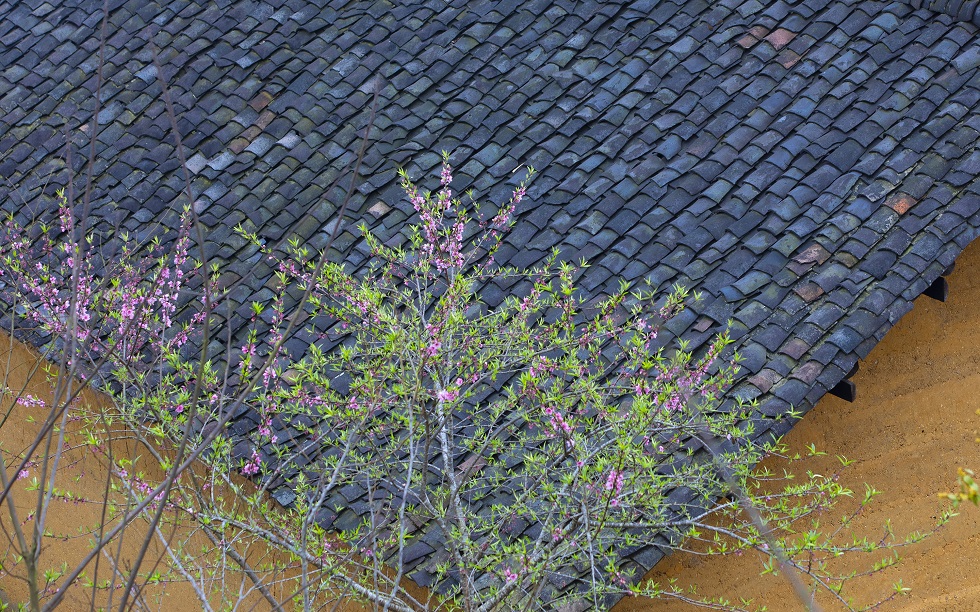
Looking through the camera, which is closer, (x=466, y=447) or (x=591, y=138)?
(x=466, y=447)

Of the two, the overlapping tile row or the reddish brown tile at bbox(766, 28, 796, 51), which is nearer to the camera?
the overlapping tile row

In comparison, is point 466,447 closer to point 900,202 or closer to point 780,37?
point 900,202

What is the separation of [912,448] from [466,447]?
1986 millimetres

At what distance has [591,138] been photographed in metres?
4.66

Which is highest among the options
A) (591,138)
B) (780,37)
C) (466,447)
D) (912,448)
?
(780,37)

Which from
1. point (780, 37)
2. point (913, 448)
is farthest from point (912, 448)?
point (780, 37)

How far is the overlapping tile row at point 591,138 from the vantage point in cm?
376

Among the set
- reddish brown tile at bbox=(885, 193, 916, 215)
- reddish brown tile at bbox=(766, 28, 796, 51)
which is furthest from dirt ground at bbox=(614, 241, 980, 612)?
reddish brown tile at bbox=(766, 28, 796, 51)

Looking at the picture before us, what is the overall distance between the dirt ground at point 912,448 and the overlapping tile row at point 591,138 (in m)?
0.56

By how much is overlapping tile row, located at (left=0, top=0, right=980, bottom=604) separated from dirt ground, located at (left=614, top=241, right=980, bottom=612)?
1.84 feet

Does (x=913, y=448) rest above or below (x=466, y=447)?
below

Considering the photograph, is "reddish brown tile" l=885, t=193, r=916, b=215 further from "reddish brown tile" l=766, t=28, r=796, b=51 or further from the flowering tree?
"reddish brown tile" l=766, t=28, r=796, b=51

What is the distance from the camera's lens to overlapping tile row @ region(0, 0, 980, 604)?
376 centimetres

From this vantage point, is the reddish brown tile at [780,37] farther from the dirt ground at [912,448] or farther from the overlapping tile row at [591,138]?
the dirt ground at [912,448]
